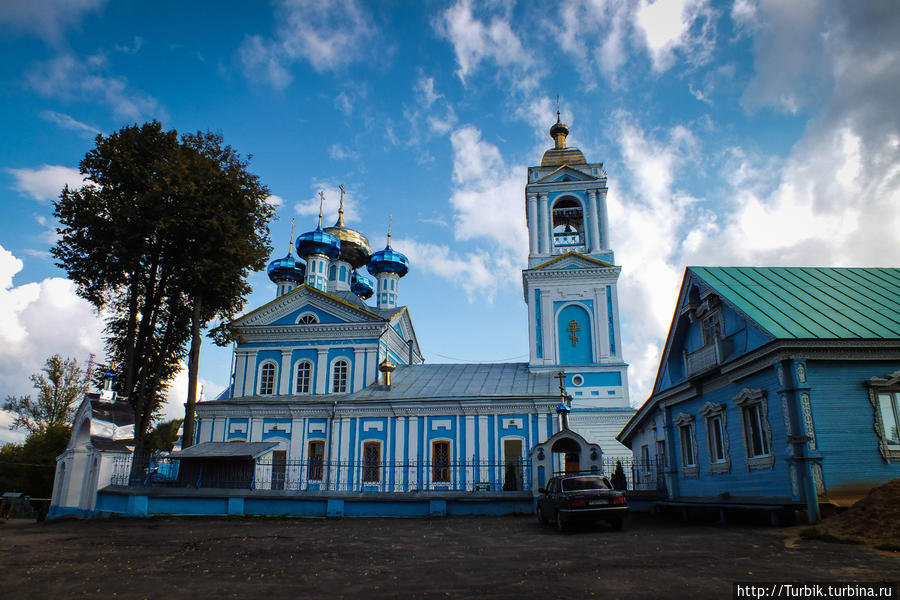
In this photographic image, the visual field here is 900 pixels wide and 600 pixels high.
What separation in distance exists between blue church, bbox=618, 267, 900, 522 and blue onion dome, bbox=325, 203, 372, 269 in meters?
24.4

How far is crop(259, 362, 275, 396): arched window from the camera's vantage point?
27469mm

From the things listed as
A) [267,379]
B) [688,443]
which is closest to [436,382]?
[267,379]

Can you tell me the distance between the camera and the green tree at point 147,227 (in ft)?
66.9

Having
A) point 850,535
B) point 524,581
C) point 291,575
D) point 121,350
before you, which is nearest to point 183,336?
point 121,350

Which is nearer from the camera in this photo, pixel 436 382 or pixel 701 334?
pixel 701 334

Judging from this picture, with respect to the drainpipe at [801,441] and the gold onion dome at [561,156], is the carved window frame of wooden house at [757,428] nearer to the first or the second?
the drainpipe at [801,441]

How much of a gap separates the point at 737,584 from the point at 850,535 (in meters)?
3.98

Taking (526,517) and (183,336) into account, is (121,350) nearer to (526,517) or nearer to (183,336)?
(183,336)

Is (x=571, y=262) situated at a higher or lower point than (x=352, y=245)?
lower

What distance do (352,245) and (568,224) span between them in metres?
13.5

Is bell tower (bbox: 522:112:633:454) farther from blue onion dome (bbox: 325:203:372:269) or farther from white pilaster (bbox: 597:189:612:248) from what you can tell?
blue onion dome (bbox: 325:203:372:269)

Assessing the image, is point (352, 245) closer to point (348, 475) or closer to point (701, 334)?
point (348, 475)

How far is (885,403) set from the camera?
11.1 m

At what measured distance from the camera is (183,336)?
944 inches
